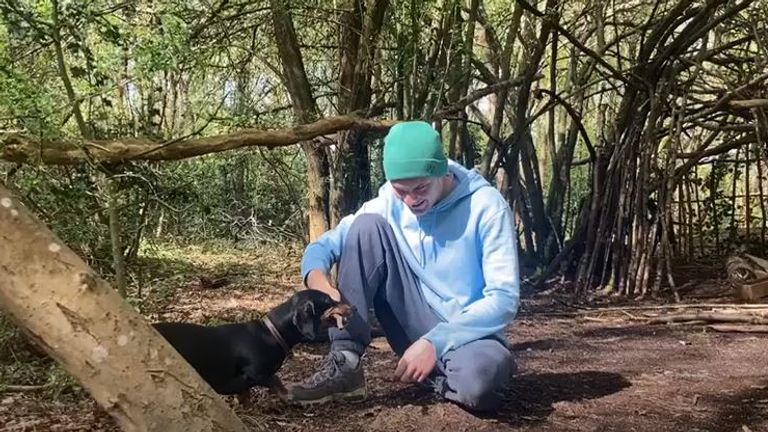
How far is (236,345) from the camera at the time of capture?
2.90 meters

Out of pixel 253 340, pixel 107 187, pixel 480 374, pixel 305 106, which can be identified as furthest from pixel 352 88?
pixel 480 374

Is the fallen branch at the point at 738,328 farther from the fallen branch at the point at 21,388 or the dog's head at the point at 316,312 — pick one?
the fallen branch at the point at 21,388

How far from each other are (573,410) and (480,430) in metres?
0.43

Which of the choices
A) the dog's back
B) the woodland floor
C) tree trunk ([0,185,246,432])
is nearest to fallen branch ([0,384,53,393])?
the woodland floor

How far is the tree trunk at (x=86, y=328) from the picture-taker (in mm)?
1547

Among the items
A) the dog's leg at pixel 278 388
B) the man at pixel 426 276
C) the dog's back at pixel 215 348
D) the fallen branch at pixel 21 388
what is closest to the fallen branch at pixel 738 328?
the man at pixel 426 276

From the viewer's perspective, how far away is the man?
263cm

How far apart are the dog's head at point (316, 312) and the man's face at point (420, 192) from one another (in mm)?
425

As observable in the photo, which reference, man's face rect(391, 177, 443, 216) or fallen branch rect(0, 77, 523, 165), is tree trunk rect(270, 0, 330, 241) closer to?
fallen branch rect(0, 77, 523, 165)

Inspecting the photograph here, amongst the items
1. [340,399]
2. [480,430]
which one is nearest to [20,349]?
[340,399]

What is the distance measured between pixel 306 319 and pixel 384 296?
300mm

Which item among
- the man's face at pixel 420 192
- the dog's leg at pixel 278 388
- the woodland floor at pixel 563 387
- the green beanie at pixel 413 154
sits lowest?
the woodland floor at pixel 563 387

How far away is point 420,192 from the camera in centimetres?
270

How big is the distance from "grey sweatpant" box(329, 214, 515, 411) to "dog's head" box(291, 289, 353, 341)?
72 millimetres
